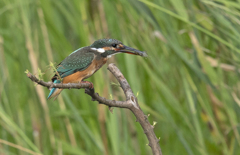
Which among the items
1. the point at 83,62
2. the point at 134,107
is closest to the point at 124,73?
the point at 83,62

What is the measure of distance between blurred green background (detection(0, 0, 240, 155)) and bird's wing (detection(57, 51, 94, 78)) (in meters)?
0.55

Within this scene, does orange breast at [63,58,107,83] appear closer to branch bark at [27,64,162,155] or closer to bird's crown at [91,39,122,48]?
bird's crown at [91,39,122,48]

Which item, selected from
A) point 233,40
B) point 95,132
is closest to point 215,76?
point 233,40

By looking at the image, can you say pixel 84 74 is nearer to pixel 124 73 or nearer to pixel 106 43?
pixel 106 43

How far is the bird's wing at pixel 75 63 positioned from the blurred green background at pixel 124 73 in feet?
1.80

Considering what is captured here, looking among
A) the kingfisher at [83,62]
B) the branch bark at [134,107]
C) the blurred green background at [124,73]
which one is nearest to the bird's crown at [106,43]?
the kingfisher at [83,62]

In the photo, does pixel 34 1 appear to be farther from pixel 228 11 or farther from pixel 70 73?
pixel 228 11

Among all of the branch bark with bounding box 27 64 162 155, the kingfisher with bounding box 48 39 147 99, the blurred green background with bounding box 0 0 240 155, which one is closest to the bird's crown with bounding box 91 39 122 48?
the kingfisher with bounding box 48 39 147 99

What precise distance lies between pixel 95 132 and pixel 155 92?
574 millimetres

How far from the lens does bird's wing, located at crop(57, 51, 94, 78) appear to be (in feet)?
Result: 4.94

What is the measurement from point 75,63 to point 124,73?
98 cm

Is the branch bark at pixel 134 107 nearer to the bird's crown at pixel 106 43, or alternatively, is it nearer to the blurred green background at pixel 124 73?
the bird's crown at pixel 106 43

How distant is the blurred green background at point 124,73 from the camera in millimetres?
2066

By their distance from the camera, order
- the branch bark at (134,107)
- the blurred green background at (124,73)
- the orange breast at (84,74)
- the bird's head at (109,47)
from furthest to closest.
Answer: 1. the blurred green background at (124,73)
2. the orange breast at (84,74)
3. the bird's head at (109,47)
4. the branch bark at (134,107)
